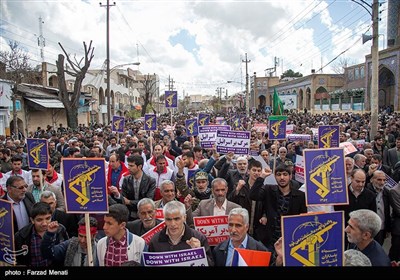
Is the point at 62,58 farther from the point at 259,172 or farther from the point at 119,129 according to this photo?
the point at 259,172

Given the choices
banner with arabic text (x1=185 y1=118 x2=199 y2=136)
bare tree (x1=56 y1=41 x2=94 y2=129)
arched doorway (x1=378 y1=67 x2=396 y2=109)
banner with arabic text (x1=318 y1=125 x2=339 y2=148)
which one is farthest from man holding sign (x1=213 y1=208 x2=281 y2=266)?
arched doorway (x1=378 y1=67 x2=396 y2=109)

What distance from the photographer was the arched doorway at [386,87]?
3653 cm

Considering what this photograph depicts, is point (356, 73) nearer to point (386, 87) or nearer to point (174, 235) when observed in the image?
point (386, 87)

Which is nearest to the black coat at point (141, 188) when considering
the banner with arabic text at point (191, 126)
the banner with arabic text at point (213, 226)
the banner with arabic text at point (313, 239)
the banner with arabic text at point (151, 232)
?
the banner with arabic text at point (213, 226)

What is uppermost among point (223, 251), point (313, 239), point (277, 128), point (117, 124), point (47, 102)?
point (47, 102)

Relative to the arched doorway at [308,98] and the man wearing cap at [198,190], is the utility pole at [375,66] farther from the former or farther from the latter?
the arched doorway at [308,98]

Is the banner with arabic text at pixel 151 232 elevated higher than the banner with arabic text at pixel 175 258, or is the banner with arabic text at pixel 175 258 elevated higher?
the banner with arabic text at pixel 175 258

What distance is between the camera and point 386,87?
3762cm

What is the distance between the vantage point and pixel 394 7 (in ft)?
124

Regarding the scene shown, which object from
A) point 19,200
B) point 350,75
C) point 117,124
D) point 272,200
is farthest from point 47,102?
point 350,75

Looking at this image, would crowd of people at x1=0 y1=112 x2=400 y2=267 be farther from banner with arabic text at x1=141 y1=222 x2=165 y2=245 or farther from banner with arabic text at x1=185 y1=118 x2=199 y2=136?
banner with arabic text at x1=185 y1=118 x2=199 y2=136

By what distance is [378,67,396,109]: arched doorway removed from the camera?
3653cm

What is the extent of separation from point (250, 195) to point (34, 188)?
11.9 ft

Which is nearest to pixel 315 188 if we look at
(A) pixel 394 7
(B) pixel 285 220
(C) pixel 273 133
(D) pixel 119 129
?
(B) pixel 285 220
